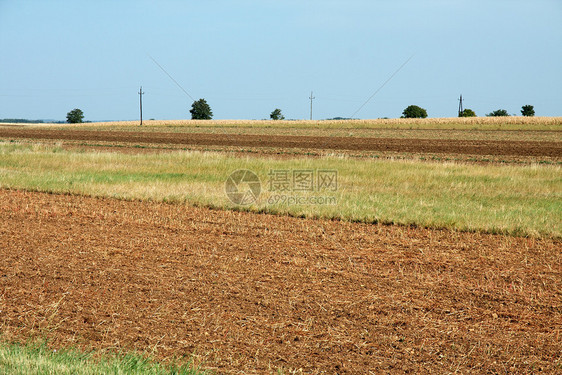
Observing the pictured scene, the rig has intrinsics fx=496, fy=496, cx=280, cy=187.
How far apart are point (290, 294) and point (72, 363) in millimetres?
3233

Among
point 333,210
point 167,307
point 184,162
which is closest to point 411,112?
point 184,162

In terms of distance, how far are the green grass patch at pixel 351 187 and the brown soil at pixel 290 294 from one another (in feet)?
4.15

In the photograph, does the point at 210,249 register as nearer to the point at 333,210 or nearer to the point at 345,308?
the point at 345,308

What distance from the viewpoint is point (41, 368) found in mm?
4215

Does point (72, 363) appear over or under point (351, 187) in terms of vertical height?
under

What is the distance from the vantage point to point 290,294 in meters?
7.04

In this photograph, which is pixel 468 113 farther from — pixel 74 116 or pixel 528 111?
pixel 74 116

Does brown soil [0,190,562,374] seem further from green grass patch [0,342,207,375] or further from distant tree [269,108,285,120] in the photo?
distant tree [269,108,285,120]

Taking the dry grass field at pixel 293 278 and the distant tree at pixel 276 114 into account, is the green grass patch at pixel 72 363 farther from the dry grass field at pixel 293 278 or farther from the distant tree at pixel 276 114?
the distant tree at pixel 276 114

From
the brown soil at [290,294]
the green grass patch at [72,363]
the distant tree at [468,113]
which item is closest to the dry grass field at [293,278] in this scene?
the brown soil at [290,294]

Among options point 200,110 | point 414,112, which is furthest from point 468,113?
point 200,110

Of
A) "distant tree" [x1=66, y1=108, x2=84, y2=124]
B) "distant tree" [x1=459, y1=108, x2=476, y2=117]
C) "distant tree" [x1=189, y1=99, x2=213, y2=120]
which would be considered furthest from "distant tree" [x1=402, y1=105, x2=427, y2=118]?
"distant tree" [x1=66, y1=108, x2=84, y2=124]

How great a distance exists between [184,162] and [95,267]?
50.6 ft

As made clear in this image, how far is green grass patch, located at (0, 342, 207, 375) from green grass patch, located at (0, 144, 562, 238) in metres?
7.92
